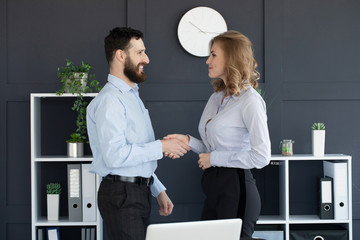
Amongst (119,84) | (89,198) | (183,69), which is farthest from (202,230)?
(183,69)

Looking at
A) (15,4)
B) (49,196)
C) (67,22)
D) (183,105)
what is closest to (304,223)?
(183,105)

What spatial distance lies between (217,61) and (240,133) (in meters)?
0.42

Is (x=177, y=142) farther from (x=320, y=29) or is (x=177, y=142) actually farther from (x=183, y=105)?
(x=320, y=29)

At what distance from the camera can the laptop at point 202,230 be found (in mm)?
1556

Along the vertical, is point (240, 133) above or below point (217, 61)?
below

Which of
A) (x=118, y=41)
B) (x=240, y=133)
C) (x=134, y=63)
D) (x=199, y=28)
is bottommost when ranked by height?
(x=240, y=133)

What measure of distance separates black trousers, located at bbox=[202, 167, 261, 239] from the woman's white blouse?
0.05 m

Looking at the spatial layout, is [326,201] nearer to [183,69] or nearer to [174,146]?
[183,69]

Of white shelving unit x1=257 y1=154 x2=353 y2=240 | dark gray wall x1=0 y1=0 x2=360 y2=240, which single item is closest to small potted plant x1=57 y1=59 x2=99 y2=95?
dark gray wall x1=0 y1=0 x2=360 y2=240

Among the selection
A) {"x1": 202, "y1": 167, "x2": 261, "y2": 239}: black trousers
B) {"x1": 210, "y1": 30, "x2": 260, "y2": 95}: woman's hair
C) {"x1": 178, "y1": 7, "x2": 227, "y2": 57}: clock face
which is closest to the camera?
{"x1": 202, "y1": 167, "x2": 261, "y2": 239}: black trousers

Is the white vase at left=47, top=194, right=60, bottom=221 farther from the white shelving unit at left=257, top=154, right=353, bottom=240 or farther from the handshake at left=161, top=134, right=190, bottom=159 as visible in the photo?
A: the white shelving unit at left=257, top=154, right=353, bottom=240

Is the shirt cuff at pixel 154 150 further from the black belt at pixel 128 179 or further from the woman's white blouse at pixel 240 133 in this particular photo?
the woman's white blouse at pixel 240 133

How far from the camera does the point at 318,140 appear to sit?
3.67m

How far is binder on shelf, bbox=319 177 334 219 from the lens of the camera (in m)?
3.62
